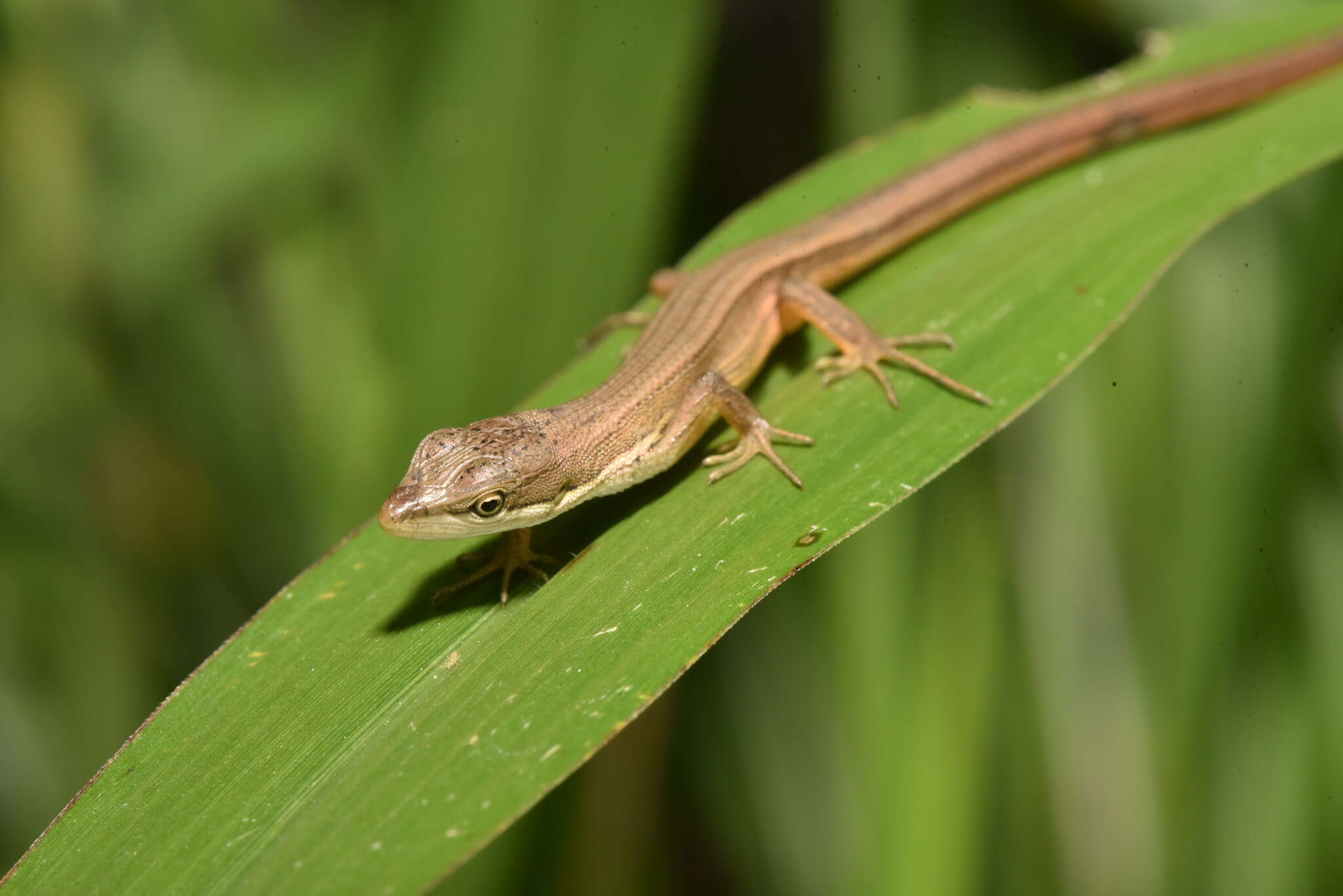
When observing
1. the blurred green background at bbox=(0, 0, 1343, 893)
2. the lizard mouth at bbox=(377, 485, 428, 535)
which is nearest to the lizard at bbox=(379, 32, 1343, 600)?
the lizard mouth at bbox=(377, 485, 428, 535)

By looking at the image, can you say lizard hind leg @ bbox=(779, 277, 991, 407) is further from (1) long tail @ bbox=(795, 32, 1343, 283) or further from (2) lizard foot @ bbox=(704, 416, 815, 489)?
(2) lizard foot @ bbox=(704, 416, 815, 489)

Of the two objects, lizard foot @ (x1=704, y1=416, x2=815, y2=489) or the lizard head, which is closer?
the lizard head

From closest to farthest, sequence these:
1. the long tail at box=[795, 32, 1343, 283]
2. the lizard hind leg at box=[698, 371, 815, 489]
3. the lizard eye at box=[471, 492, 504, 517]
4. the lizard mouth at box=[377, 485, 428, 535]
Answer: the lizard mouth at box=[377, 485, 428, 535], the lizard eye at box=[471, 492, 504, 517], the lizard hind leg at box=[698, 371, 815, 489], the long tail at box=[795, 32, 1343, 283]

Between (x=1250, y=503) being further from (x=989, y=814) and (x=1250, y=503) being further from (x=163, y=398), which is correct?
(x=163, y=398)

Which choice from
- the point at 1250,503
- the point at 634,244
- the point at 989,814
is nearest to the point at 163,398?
the point at 634,244

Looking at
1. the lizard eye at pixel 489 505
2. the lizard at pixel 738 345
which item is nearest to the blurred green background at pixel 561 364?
the lizard at pixel 738 345

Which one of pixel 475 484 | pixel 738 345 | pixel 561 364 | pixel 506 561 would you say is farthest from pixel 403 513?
pixel 738 345

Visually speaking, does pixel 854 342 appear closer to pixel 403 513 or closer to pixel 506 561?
pixel 506 561
